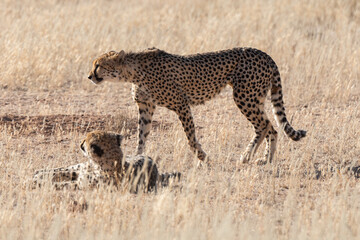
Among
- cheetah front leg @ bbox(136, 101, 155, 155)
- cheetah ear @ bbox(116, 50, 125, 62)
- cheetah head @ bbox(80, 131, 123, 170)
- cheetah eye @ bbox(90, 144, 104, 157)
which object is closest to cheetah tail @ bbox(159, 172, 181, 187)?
cheetah head @ bbox(80, 131, 123, 170)

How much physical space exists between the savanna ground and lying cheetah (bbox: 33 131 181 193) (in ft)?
0.54

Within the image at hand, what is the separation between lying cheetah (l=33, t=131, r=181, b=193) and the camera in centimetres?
532

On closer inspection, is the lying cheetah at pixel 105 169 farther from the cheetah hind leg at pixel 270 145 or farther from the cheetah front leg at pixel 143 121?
the cheetah hind leg at pixel 270 145

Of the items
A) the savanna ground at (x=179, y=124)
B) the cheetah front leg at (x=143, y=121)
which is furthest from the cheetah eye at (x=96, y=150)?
the cheetah front leg at (x=143, y=121)

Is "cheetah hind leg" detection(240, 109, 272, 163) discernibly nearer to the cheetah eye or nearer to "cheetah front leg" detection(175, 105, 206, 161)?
"cheetah front leg" detection(175, 105, 206, 161)

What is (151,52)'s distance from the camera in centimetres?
658

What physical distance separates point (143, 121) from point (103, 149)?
4.60 feet

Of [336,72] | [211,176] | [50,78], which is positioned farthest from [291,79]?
[211,176]

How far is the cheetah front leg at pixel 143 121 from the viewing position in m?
6.68

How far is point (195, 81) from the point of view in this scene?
21.6ft

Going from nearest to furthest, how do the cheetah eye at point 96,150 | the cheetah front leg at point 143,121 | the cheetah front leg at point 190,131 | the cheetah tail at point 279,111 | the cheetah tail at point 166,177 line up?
the cheetah eye at point 96,150
the cheetah tail at point 166,177
the cheetah front leg at point 190,131
the cheetah tail at point 279,111
the cheetah front leg at point 143,121

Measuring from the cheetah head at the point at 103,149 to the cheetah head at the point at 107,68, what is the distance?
110cm

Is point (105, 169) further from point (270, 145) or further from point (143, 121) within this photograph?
point (270, 145)

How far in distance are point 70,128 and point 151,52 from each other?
1412 millimetres
